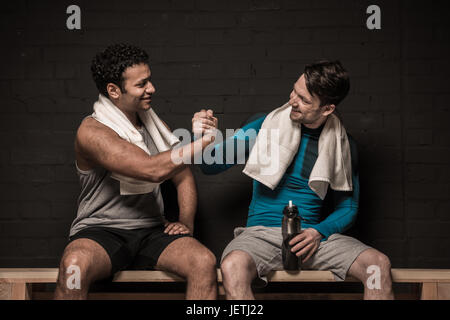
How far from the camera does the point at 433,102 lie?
2.91 metres

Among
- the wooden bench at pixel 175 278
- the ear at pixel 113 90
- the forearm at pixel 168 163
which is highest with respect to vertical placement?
the ear at pixel 113 90

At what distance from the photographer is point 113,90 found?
7.76 ft

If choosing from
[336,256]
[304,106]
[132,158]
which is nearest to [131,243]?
[132,158]

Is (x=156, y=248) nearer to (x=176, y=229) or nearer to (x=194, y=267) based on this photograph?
(x=176, y=229)

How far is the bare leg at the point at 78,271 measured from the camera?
200 cm

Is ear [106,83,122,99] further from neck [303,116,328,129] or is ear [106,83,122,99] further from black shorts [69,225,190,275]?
neck [303,116,328,129]

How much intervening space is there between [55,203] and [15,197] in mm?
258

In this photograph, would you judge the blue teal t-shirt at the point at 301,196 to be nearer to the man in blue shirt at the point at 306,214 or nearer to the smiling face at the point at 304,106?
the man in blue shirt at the point at 306,214

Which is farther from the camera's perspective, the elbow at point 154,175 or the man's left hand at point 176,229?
the man's left hand at point 176,229

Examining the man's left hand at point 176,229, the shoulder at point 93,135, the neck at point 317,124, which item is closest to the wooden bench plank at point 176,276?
the man's left hand at point 176,229

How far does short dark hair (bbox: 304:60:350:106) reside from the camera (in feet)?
7.67
